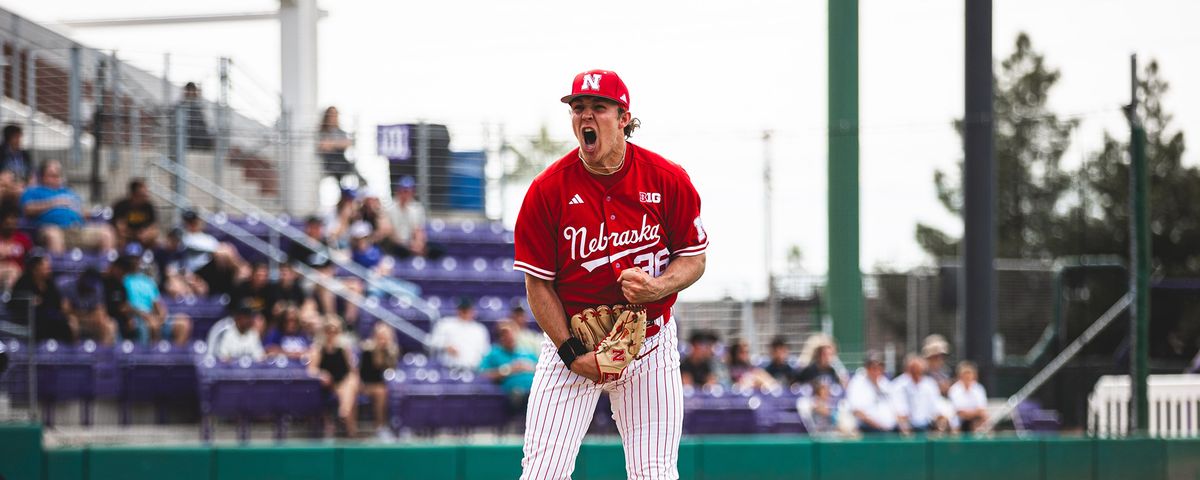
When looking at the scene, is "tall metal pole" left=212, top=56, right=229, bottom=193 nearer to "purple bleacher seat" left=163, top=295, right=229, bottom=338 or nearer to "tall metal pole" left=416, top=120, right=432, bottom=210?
"tall metal pole" left=416, top=120, right=432, bottom=210

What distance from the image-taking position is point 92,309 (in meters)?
12.2

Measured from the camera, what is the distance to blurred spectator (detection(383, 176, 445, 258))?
602 inches

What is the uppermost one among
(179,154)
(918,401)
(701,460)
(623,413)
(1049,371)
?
(179,154)

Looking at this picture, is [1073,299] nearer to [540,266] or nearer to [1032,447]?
[1032,447]

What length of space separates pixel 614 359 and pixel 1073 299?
26.0 m

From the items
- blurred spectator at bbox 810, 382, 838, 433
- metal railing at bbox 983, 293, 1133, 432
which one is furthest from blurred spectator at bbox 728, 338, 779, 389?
metal railing at bbox 983, 293, 1133, 432

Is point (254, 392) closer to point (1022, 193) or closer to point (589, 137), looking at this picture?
point (589, 137)

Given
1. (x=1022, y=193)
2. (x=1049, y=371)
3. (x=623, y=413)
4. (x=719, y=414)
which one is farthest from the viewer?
(x=1022, y=193)

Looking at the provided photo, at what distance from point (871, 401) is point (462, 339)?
3740mm

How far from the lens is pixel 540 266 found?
588cm

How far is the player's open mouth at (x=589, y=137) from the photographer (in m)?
5.67

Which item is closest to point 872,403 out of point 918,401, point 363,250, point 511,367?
point 918,401

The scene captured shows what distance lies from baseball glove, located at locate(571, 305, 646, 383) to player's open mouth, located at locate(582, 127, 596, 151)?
69 cm

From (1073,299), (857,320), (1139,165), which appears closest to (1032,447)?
(1139,165)
